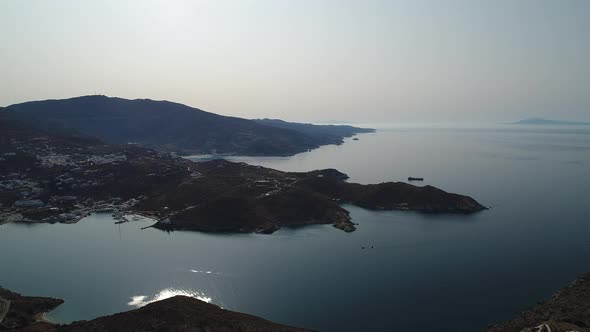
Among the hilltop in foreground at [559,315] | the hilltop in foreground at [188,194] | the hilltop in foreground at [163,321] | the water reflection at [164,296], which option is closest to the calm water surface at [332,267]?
the water reflection at [164,296]

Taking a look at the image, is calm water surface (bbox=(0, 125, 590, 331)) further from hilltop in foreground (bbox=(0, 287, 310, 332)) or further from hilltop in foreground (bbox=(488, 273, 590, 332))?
hilltop in foreground (bbox=(0, 287, 310, 332))

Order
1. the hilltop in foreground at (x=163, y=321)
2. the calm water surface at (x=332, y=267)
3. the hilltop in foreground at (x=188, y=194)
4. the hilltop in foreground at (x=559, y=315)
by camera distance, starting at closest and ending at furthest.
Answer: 1. the hilltop in foreground at (x=559, y=315)
2. the hilltop in foreground at (x=163, y=321)
3. the calm water surface at (x=332, y=267)
4. the hilltop in foreground at (x=188, y=194)

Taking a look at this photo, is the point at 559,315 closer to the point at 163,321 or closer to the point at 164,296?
the point at 163,321

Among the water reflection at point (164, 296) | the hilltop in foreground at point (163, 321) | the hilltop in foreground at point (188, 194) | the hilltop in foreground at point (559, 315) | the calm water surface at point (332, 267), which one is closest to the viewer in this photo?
the hilltop in foreground at point (559, 315)

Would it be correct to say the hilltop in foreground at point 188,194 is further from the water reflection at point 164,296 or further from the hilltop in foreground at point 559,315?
the hilltop in foreground at point 559,315

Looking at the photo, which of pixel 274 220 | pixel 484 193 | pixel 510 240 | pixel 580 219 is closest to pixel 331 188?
pixel 274 220

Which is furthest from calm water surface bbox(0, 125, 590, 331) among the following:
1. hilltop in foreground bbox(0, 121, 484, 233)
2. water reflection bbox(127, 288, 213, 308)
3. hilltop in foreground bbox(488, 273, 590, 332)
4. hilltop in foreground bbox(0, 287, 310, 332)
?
hilltop in foreground bbox(0, 121, 484, 233)

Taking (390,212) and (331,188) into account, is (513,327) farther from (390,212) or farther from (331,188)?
(331,188)
